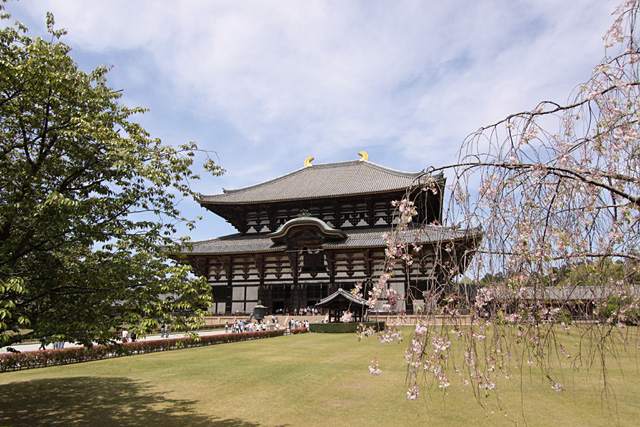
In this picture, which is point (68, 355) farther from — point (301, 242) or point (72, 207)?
point (301, 242)

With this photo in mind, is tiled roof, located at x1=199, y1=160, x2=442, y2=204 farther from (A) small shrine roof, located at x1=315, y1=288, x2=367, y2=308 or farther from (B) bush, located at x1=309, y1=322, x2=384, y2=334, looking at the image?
(B) bush, located at x1=309, y1=322, x2=384, y2=334

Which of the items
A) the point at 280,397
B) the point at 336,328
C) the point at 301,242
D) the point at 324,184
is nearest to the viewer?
the point at 280,397

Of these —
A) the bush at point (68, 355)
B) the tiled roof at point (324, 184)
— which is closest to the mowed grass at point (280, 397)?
the bush at point (68, 355)

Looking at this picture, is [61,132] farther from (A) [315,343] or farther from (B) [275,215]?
(B) [275,215]

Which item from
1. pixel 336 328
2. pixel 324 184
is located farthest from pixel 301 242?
pixel 336 328

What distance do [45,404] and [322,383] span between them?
22.2 ft

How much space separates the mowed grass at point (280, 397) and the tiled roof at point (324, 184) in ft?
73.2

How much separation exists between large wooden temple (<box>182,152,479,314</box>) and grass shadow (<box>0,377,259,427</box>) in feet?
74.4

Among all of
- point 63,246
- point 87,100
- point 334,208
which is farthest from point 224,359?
point 334,208

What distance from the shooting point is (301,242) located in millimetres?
35781

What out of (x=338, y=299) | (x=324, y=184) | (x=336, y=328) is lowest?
(x=336, y=328)

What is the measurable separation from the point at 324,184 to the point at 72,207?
34279mm

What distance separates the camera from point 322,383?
1179 cm

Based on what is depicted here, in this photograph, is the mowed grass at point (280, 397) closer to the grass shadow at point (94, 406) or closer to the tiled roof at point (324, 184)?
the grass shadow at point (94, 406)
